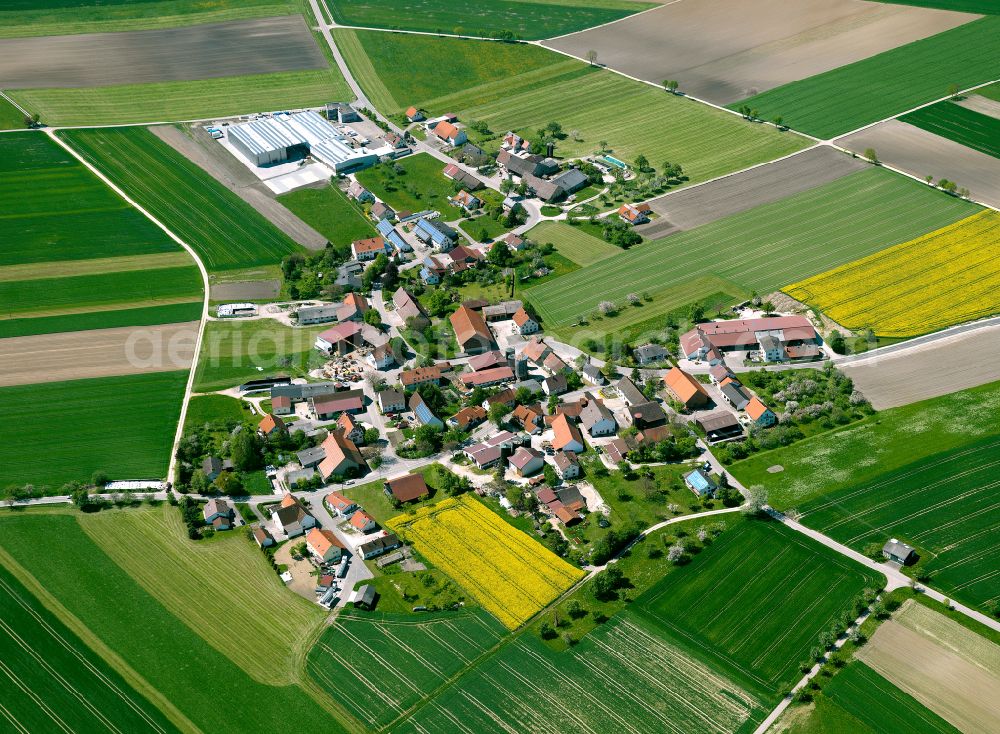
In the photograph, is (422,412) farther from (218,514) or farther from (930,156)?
(930,156)

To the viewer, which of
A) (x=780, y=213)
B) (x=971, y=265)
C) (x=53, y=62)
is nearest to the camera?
(x=971, y=265)

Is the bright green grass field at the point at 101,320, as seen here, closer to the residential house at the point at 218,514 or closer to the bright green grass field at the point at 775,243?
the residential house at the point at 218,514

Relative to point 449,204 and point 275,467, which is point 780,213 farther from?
point 275,467

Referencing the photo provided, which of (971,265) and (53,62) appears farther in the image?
(53,62)

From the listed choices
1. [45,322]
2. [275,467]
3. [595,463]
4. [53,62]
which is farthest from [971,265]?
[53,62]

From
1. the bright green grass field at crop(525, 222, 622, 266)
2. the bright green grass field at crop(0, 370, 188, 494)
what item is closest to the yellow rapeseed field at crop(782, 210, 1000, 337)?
the bright green grass field at crop(525, 222, 622, 266)

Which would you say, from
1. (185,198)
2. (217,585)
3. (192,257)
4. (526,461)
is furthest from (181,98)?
(217,585)

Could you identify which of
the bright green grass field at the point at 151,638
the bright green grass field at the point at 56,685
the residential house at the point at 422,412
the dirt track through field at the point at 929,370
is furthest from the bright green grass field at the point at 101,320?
the dirt track through field at the point at 929,370
